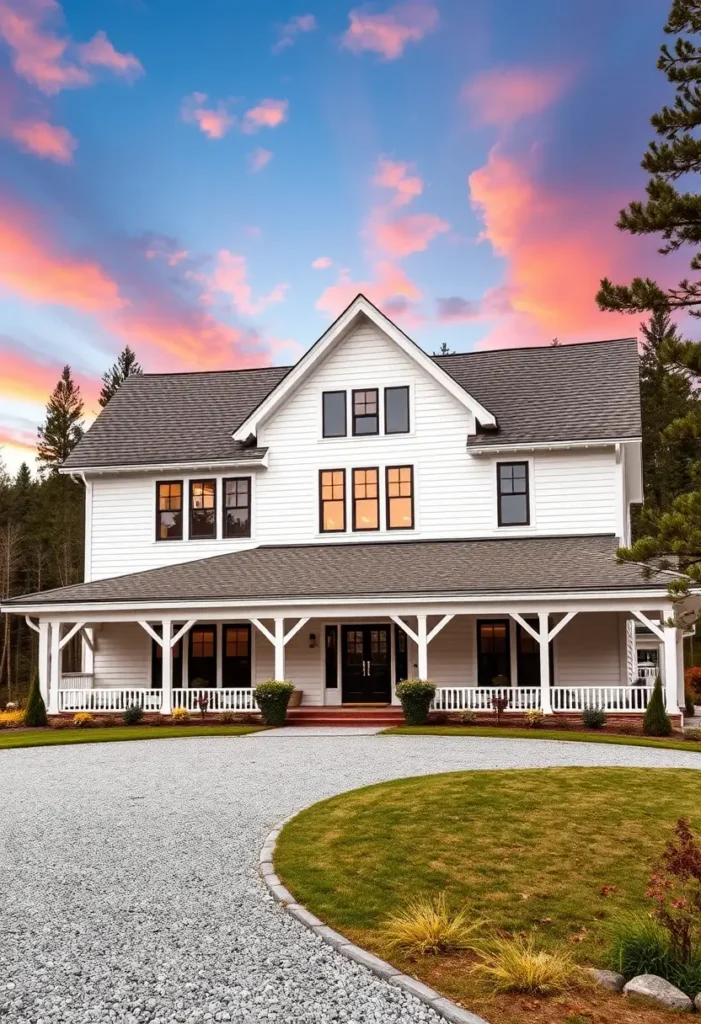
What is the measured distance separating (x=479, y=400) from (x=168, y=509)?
406 inches

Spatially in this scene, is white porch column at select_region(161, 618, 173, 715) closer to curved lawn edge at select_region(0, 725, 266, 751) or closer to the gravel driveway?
curved lawn edge at select_region(0, 725, 266, 751)

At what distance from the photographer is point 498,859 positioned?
8.93 meters

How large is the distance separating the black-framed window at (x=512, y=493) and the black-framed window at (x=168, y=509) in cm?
989

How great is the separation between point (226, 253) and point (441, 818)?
19.4m

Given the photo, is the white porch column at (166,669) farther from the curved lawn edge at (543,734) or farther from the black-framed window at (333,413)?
the black-framed window at (333,413)

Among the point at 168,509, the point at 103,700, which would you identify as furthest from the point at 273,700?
the point at 168,509

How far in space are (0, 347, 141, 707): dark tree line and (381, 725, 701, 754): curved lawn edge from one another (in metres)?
40.7

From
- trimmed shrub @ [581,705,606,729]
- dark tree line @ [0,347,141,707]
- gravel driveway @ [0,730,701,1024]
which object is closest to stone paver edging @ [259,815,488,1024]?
gravel driveway @ [0,730,701,1024]

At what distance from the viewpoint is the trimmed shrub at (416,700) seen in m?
21.4

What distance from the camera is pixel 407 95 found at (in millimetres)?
20312

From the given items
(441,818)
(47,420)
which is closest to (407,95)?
(441,818)

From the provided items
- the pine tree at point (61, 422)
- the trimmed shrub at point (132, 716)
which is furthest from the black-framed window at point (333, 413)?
the pine tree at point (61, 422)

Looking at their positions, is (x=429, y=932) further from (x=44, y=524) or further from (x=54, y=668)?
(x=44, y=524)

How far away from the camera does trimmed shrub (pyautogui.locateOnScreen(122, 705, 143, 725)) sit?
23.1 meters
